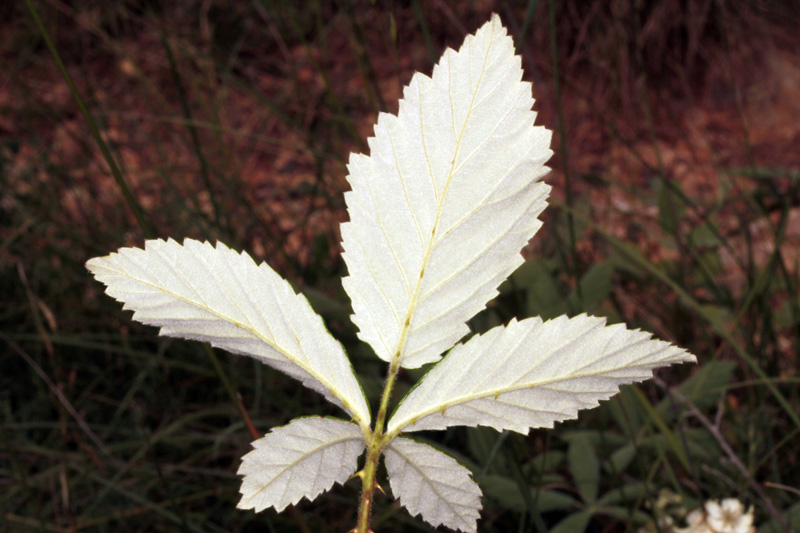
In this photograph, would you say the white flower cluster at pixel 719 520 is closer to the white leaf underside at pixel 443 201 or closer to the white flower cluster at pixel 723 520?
the white flower cluster at pixel 723 520

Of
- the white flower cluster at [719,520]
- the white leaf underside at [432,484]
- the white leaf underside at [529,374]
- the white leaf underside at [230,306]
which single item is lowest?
the white flower cluster at [719,520]

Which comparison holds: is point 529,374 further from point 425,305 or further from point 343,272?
point 343,272

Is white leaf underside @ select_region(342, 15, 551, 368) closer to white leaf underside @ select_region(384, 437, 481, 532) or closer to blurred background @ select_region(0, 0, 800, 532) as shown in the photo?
white leaf underside @ select_region(384, 437, 481, 532)

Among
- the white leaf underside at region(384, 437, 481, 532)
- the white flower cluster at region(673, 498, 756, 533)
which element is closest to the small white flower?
Answer: the white flower cluster at region(673, 498, 756, 533)

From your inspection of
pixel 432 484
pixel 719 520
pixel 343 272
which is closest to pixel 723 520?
pixel 719 520

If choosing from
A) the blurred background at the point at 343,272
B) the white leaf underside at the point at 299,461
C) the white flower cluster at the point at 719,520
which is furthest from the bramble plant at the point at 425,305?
the white flower cluster at the point at 719,520

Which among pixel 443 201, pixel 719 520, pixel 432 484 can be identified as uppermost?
pixel 443 201
